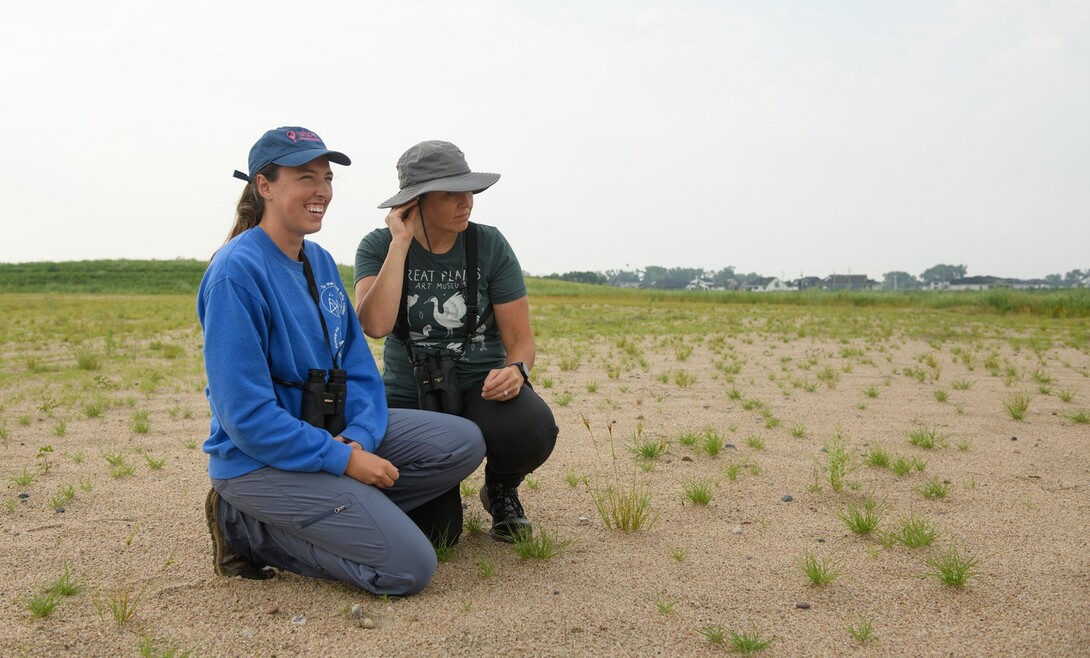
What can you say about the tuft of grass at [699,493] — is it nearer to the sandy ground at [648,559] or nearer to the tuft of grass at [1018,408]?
the sandy ground at [648,559]

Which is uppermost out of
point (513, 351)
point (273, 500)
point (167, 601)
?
point (513, 351)

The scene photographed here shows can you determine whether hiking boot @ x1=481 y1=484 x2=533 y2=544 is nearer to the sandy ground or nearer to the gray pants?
the sandy ground

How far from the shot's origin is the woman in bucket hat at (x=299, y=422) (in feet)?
9.04

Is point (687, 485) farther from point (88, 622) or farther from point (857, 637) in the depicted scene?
point (88, 622)

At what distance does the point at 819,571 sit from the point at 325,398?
1.95 metres

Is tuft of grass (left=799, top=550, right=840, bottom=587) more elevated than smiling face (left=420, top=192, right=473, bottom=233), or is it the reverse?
smiling face (left=420, top=192, right=473, bottom=233)

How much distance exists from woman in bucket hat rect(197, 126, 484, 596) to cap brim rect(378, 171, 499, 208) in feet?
1.25

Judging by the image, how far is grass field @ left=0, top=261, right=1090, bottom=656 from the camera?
2.61 m

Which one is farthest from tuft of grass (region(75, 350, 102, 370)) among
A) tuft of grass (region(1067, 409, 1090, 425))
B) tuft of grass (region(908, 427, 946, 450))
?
tuft of grass (region(1067, 409, 1090, 425))

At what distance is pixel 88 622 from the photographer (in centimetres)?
265

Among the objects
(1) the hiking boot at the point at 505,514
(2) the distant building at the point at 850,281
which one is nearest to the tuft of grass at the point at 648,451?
(1) the hiking boot at the point at 505,514

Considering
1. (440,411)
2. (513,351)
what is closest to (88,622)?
(440,411)

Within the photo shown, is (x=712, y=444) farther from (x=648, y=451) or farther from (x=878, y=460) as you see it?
(x=878, y=460)

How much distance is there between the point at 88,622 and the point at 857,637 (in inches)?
98.9
